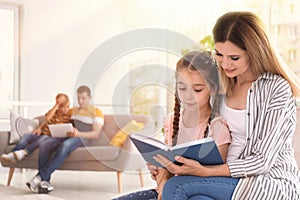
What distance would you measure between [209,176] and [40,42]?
4.48 meters

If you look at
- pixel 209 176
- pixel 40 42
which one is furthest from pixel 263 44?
pixel 40 42

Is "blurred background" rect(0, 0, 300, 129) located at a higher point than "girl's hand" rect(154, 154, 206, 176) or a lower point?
higher

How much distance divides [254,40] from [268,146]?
0.26 m

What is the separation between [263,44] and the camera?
1.20 metres

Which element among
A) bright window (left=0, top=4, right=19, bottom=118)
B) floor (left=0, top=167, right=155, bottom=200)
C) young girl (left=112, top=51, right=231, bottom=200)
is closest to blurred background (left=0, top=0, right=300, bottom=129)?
bright window (left=0, top=4, right=19, bottom=118)

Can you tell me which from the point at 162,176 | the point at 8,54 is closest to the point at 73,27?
the point at 8,54

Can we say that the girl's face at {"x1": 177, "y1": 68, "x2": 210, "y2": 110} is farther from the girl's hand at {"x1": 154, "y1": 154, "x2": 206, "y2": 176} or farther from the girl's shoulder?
the girl's hand at {"x1": 154, "y1": 154, "x2": 206, "y2": 176}

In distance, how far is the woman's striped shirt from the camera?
118 cm

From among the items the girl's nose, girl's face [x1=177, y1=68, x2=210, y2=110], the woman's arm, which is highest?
the girl's nose

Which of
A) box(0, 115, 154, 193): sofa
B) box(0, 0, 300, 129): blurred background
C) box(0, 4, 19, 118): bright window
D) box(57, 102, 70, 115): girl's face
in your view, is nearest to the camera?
box(0, 115, 154, 193): sofa

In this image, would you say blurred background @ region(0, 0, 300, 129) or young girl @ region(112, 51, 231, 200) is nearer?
young girl @ region(112, 51, 231, 200)

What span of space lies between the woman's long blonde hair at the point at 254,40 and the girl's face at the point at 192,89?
0.41 ft

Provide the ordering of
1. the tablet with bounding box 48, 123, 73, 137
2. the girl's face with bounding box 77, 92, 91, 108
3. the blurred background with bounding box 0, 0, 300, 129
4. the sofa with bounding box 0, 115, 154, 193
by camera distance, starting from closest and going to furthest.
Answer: the sofa with bounding box 0, 115, 154, 193 < the girl's face with bounding box 77, 92, 91, 108 < the tablet with bounding box 48, 123, 73, 137 < the blurred background with bounding box 0, 0, 300, 129

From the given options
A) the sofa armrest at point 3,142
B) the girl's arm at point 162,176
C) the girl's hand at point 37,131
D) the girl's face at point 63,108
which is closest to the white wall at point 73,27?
the girl's face at point 63,108
